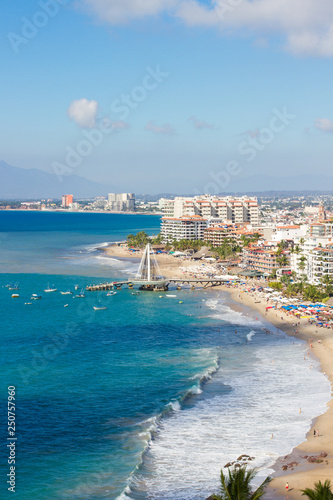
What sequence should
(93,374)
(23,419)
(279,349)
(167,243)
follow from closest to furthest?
(23,419), (93,374), (279,349), (167,243)

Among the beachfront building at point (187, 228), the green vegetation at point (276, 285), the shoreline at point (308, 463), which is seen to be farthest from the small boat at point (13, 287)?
the beachfront building at point (187, 228)

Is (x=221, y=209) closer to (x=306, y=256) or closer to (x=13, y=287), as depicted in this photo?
(x=306, y=256)

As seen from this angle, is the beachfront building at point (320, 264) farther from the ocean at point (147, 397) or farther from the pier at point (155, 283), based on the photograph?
the pier at point (155, 283)

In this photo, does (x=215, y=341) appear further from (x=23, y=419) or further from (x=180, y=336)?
(x=23, y=419)

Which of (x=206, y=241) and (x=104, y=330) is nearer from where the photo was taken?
(x=104, y=330)

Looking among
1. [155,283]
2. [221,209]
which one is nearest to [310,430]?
[155,283]

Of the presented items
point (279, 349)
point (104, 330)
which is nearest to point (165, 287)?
point (104, 330)
